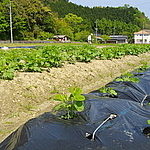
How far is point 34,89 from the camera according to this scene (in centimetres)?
505

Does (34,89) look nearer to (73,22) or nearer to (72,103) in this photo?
(72,103)

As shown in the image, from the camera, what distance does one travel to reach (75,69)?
758cm

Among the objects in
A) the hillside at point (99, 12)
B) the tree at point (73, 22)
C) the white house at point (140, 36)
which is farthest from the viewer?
the hillside at point (99, 12)

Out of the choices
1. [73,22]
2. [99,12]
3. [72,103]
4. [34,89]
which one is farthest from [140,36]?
[72,103]

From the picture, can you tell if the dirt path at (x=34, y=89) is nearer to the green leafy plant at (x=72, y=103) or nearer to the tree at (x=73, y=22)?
the green leafy plant at (x=72, y=103)

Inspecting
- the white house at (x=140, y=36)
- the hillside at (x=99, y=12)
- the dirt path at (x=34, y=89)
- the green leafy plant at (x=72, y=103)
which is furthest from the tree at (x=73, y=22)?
the green leafy plant at (x=72, y=103)

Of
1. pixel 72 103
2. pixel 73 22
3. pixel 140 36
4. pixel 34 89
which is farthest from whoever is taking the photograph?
pixel 140 36

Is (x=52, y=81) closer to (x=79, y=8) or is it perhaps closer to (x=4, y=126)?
(x=4, y=126)

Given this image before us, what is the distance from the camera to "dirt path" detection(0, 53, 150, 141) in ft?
12.8

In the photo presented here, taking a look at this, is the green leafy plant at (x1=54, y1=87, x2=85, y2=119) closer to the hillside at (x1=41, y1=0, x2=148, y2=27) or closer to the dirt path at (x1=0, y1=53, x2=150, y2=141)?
the dirt path at (x1=0, y1=53, x2=150, y2=141)

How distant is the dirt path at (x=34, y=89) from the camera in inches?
154

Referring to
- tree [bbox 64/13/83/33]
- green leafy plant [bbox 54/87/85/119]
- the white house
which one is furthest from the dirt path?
the white house

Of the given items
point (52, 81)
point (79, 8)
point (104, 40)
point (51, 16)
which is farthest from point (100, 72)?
point (79, 8)

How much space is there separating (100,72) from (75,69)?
4.33 feet
